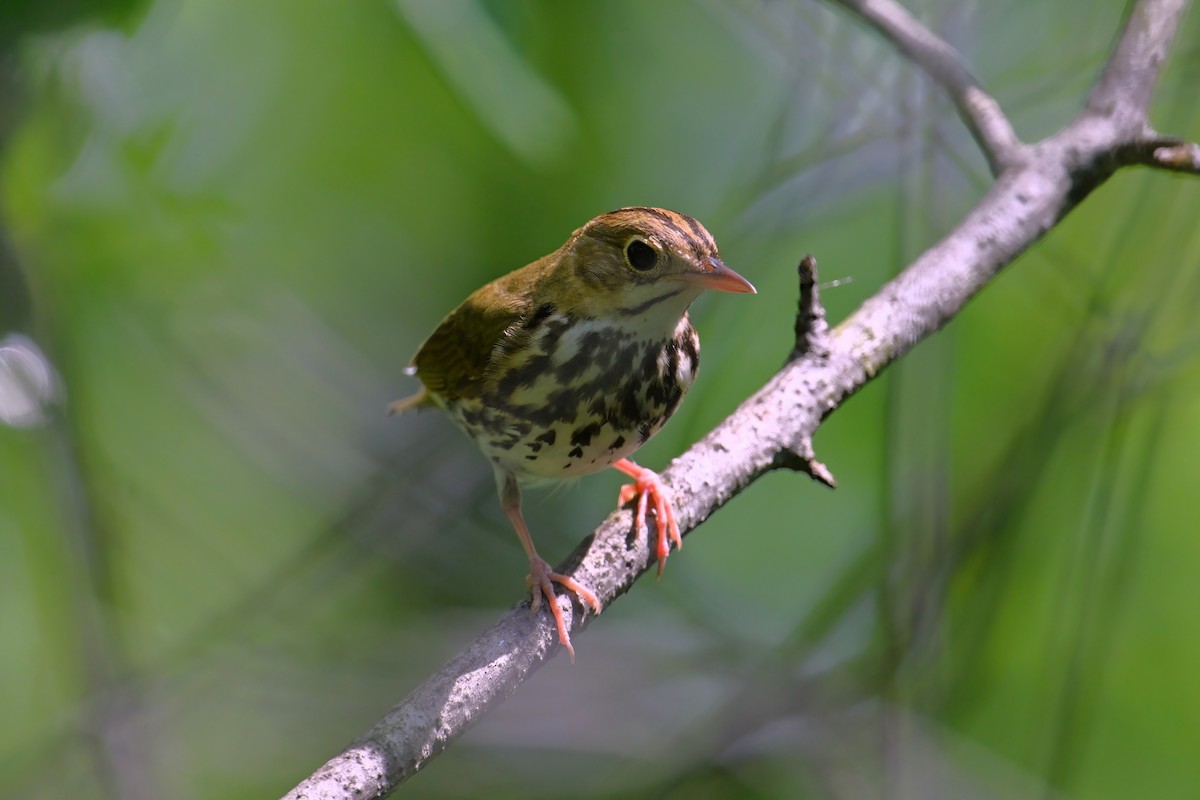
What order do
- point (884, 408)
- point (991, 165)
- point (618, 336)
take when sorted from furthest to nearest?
1. point (884, 408)
2. point (991, 165)
3. point (618, 336)

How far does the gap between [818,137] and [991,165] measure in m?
1.05

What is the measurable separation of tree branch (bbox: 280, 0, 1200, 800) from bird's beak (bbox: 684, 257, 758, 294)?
0.26 m

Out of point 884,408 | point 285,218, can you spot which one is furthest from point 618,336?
point 285,218

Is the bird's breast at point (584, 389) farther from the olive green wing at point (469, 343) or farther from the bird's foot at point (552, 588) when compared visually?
the bird's foot at point (552, 588)

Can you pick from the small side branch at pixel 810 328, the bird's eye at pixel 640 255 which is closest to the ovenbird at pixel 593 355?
the bird's eye at pixel 640 255

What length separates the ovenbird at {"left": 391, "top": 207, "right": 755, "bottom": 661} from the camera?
2785mm

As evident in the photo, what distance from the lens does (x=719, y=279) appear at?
2641 mm

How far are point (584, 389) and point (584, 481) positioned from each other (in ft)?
6.36

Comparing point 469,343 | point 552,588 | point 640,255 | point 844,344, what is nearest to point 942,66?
point 844,344

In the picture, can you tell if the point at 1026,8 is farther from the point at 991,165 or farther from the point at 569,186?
the point at 569,186

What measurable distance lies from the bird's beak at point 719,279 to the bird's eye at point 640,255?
0.14 meters

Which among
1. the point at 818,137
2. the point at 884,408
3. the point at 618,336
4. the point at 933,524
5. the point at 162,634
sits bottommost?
the point at 162,634

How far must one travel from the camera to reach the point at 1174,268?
155 inches

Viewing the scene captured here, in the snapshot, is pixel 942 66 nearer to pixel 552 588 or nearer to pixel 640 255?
pixel 640 255
